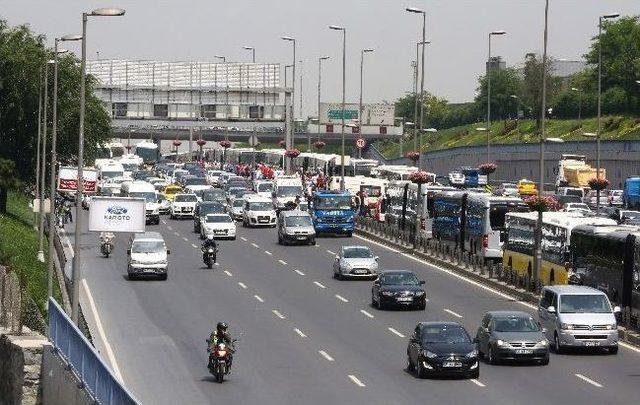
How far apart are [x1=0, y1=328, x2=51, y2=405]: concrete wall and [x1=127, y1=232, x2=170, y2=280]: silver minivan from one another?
2830 centimetres

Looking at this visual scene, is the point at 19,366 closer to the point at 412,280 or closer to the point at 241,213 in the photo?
the point at 412,280

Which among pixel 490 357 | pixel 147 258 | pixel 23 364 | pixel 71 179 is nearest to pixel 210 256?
pixel 147 258

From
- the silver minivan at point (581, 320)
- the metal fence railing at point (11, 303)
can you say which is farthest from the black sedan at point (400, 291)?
the metal fence railing at point (11, 303)

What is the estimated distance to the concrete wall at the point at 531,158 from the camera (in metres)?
135

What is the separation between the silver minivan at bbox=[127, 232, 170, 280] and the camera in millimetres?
64625

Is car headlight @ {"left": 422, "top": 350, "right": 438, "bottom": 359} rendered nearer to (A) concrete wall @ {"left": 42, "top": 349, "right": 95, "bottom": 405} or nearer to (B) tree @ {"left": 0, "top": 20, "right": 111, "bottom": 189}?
(A) concrete wall @ {"left": 42, "top": 349, "right": 95, "bottom": 405}

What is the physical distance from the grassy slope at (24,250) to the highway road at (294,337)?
1.76m

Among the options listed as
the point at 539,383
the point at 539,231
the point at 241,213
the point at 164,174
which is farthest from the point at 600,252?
the point at 164,174

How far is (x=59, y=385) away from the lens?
31.3m

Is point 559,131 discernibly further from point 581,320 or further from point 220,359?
point 220,359

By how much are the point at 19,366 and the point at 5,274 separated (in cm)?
328

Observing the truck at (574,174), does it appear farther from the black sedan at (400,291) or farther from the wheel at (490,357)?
the wheel at (490,357)

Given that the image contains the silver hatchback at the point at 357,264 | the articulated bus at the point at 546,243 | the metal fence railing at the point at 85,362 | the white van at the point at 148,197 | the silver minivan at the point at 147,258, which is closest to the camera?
the metal fence railing at the point at 85,362

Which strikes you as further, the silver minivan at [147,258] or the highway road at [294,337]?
the silver minivan at [147,258]
